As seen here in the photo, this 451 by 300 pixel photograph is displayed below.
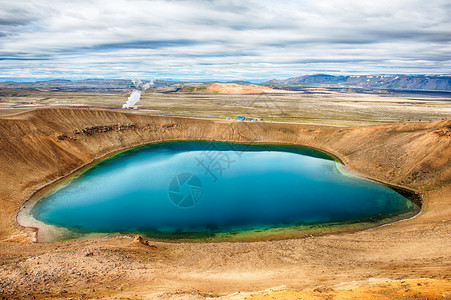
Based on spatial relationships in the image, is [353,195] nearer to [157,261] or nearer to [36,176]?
[157,261]

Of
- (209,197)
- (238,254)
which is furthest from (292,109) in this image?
(238,254)

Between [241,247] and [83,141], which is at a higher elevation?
[83,141]

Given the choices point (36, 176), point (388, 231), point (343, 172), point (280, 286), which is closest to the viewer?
point (280, 286)

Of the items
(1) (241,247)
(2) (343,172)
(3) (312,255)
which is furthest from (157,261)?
(2) (343,172)

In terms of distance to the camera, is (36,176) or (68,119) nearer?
(36,176)

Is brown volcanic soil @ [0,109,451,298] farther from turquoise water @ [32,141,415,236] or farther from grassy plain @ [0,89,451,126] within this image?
grassy plain @ [0,89,451,126]

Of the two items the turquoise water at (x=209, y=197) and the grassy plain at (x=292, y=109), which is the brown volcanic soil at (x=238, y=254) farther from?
the grassy plain at (x=292, y=109)

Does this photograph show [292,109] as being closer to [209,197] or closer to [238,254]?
[209,197]

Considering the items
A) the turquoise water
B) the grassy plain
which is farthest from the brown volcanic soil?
the grassy plain
